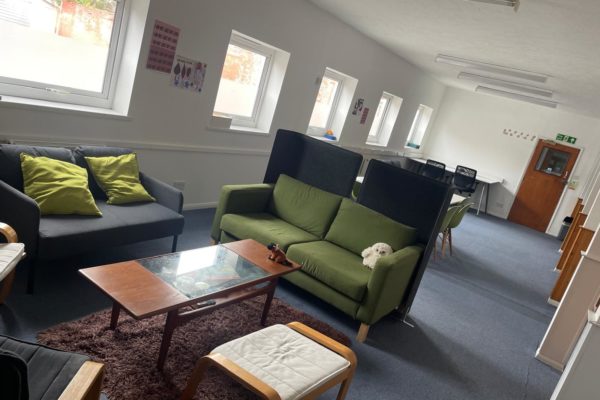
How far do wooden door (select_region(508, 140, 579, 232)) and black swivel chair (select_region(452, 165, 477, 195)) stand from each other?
1.41m

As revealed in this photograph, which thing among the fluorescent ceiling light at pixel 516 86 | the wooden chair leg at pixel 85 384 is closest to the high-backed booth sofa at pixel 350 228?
the wooden chair leg at pixel 85 384

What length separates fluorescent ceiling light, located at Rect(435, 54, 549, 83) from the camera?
6023 mm

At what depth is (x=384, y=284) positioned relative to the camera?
9.67 ft

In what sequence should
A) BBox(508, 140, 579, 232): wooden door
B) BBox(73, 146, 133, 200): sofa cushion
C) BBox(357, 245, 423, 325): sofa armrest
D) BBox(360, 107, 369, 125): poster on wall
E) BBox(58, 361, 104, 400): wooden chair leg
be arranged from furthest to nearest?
BBox(508, 140, 579, 232): wooden door < BBox(360, 107, 369, 125): poster on wall < BBox(73, 146, 133, 200): sofa cushion < BBox(357, 245, 423, 325): sofa armrest < BBox(58, 361, 104, 400): wooden chair leg

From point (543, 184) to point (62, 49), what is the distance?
9297 mm

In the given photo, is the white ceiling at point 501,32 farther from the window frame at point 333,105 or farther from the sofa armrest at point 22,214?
the sofa armrest at point 22,214

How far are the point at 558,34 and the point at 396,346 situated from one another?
3.18 metres

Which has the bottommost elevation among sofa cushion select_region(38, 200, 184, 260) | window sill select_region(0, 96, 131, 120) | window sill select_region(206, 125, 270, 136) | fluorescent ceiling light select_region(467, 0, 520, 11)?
sofa cushion select_region(38, 200, 184, 260)

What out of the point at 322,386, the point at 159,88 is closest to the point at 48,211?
the point at 159,88

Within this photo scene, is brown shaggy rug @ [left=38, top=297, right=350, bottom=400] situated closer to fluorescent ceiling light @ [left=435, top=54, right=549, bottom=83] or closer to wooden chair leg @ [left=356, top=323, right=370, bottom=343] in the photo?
wooden chair leg @ [left=356, top=323, right=370, bottom=343]

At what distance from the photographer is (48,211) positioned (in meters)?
2.75

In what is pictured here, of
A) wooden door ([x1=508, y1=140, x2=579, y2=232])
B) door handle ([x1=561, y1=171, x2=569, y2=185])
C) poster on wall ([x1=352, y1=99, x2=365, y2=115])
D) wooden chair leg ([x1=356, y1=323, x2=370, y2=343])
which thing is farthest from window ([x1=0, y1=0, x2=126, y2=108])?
door handle ([x1=561, y1=171, x2=569, y2=185])

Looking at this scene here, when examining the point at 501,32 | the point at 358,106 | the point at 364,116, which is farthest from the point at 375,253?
the point at 364,116

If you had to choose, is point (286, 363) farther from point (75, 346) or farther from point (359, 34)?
point (359, 34)
